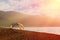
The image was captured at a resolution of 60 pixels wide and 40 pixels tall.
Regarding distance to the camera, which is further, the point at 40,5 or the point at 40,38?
the point at 40,5

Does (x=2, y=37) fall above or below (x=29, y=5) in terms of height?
below

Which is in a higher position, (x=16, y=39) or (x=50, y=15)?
(x=50, y=15)

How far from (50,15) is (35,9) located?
163mm

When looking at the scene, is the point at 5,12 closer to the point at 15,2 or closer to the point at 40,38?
the point at 15,2

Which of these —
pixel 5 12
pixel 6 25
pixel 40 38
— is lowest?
pixel 40 38

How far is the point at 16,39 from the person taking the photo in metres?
1.54

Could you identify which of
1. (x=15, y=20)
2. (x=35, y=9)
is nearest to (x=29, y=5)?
(x=35, y=9)

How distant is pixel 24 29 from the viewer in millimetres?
1637

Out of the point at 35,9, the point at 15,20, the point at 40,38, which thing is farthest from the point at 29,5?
the point at 40,38

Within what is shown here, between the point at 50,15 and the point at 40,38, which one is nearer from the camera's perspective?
the point at 40,38

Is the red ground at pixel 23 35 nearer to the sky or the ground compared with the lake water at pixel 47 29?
nearer to the ground

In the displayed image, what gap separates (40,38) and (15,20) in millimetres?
317

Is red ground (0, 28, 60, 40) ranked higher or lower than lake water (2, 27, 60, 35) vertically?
lower

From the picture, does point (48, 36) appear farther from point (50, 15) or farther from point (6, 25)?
point (6, 25)
